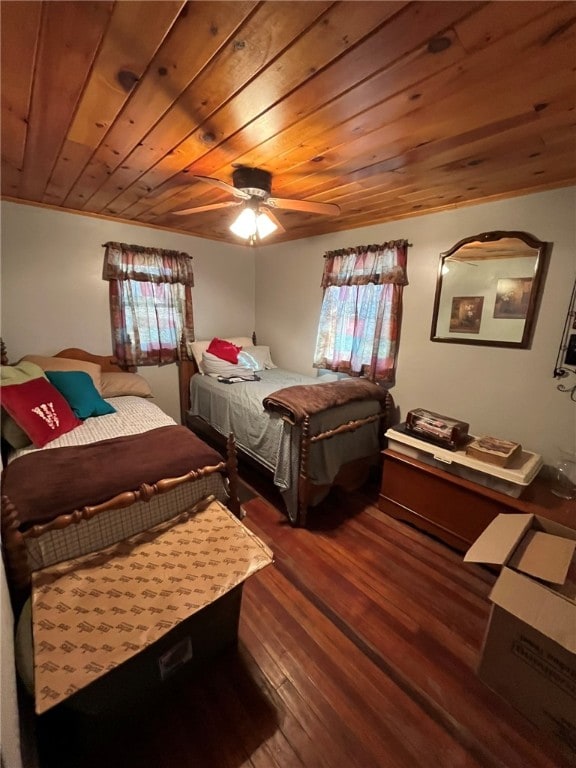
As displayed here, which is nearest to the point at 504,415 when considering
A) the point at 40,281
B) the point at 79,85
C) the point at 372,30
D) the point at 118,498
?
the point at 372,30

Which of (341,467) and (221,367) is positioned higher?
(221,367)

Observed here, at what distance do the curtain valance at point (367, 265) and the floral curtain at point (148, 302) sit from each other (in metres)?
1.51

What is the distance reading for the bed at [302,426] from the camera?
217cm

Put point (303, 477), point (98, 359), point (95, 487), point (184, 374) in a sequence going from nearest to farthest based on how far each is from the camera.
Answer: point (95, 487), point (303, 477), point (98, 359), point (184, 374)

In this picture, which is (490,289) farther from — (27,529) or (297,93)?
(27,529)

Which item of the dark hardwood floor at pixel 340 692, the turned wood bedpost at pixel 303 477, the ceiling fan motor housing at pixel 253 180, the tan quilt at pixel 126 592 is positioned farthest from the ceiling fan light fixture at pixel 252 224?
the dark hardwood floor at pixel 340 692

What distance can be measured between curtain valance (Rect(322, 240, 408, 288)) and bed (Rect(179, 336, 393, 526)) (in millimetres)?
912

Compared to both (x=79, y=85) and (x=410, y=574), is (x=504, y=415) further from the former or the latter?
(x=79, y=85)

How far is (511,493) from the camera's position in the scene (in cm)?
184

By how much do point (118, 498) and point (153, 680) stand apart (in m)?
0.67

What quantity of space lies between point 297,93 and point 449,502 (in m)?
2.26

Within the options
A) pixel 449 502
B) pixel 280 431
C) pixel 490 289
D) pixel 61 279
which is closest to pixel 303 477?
pixel 280 431

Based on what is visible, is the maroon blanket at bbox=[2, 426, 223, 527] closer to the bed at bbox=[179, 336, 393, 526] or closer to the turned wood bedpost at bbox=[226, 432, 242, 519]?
the turned wood bedpost at bbox=[226, 432, 242, 519]

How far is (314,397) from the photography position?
226 cm
